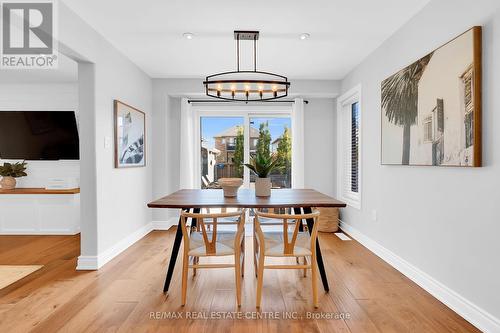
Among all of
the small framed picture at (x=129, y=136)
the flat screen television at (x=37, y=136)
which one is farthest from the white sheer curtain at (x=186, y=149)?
the flat screen television at (x=37, y=136)

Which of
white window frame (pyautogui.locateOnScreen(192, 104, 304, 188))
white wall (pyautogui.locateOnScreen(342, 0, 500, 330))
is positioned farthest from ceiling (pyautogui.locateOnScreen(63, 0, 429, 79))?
white window frame (pyautogui.locateOnScreen(192, 104, 304, 188))

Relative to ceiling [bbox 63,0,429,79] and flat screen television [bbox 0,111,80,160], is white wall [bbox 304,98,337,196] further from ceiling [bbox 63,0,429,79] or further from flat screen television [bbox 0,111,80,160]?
flat screen television [bbox 0,111,80,160]

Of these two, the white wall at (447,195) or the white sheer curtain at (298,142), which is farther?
the white sheer curtain at (298,142)

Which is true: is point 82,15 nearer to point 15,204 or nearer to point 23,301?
point 23,301

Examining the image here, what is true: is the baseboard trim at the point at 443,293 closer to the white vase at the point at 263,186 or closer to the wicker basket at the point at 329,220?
the wicker basket at the point at 329,220

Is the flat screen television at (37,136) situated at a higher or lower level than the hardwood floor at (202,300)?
higher

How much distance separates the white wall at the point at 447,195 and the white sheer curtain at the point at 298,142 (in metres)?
1.46

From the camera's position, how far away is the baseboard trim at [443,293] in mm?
1951

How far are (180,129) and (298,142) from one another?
6.66 feet

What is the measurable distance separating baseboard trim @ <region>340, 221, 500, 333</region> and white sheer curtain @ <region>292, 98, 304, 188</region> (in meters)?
1.68

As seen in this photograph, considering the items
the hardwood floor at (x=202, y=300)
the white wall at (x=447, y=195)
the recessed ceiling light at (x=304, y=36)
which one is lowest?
the hardwood floor at (x=202, y=300)

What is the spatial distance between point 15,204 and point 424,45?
220 inches

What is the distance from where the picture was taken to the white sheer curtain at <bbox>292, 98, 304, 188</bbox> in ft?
16.6

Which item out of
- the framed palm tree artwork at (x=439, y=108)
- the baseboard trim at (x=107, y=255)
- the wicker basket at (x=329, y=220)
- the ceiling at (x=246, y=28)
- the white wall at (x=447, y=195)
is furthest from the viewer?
the wicker basket at (x=329, y=220)
